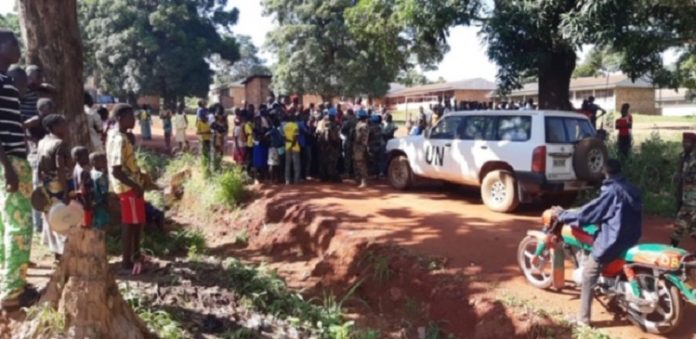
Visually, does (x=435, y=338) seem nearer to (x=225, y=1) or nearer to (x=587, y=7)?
(x=587, y=7)

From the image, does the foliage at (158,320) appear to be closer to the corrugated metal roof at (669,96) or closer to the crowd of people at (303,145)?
the crowd of people at (303,145)

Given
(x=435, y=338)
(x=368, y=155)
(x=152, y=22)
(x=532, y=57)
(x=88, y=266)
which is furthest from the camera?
(x=152, y=22)

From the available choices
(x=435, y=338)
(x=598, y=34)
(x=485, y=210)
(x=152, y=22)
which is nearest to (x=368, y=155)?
(x=485, y=210)

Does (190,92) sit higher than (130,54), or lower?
lower

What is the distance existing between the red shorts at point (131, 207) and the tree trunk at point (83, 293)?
200 cm

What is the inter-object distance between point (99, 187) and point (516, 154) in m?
5.81

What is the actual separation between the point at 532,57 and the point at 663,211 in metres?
3.71

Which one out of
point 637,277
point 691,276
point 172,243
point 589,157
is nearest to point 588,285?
point 637,277

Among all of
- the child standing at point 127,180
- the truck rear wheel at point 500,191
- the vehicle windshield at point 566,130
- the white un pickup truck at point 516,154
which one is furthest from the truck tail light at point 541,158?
the child standing at point 127,180

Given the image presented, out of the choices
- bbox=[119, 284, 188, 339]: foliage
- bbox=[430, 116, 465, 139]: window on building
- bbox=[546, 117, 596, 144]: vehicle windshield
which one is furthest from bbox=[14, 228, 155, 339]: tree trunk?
bbox=[430, 116, 465, 139]: window on building

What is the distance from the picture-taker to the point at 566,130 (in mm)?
8562

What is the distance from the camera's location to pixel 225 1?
3538 cm

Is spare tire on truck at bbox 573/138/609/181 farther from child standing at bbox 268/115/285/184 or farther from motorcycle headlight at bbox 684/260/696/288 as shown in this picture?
child standing at bbox 268/115/285/184

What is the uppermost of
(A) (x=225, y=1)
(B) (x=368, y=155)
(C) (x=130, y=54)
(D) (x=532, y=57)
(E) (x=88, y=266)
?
(A) (x=225, y=1)
